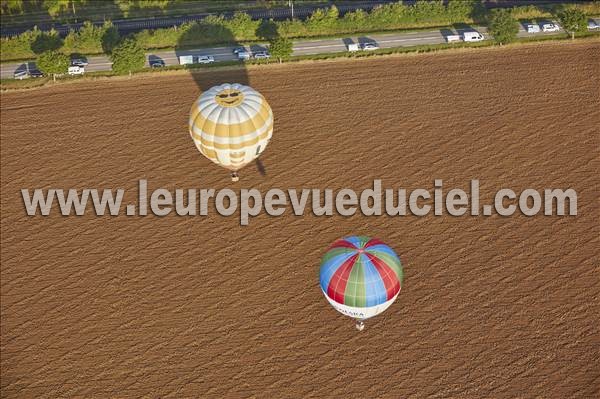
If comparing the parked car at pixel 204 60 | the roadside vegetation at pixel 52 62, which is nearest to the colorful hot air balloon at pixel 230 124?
the parked car at pixel 204 60

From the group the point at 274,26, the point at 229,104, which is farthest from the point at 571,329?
the point at 274,26

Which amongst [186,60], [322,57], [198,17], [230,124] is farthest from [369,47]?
[230,124]

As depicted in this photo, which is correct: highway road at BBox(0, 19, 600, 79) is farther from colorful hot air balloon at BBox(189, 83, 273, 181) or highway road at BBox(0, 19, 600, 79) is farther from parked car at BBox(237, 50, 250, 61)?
colorful hot air balloon at BBox(189, 83, 273, 181)

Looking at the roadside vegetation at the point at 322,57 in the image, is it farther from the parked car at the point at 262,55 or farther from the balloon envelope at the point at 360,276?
the balloon envelope at the point at 360,276

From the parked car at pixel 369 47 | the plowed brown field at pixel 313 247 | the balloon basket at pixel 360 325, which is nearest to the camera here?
the plowed brown field at pixel 313 247

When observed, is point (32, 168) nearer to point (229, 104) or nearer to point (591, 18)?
point (229, 104)

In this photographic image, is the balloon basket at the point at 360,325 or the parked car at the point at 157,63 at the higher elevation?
the parked car at the point at 157,63
